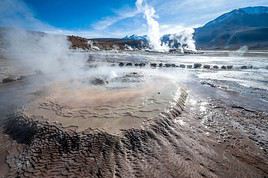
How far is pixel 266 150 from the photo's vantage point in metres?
6.94

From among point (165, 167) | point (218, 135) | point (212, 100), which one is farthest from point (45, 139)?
point (212, 100)

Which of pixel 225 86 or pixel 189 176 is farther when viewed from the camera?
pixel 225 86

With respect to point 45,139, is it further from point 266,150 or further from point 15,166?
point 266,150

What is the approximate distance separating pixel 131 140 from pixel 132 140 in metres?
0.03

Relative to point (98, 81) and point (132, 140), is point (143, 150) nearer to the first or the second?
point (132, 140)

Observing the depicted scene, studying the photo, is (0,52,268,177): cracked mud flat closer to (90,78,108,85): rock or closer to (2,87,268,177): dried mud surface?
(2,87,268,177): dried mud surface

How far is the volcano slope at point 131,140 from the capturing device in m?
5.94

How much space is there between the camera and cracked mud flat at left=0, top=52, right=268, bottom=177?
5945 millimetres

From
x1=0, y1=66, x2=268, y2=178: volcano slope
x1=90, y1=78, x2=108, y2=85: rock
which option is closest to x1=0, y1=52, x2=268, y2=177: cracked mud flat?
x1=0, y1=66, x2=268, y2=178: volcano slope

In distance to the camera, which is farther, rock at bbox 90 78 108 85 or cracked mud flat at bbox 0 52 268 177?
rock at bbox 90 78 108 85

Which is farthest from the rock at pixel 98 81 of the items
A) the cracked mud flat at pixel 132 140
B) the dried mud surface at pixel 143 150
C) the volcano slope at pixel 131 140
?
the dried mud surface at pixel 143 150

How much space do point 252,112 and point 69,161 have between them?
26.3 feet

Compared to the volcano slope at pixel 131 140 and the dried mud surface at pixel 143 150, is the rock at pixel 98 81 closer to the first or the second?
the volcano slope at pixel 131 140

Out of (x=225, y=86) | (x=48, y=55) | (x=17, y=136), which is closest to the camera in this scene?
(x=17, y=136)
